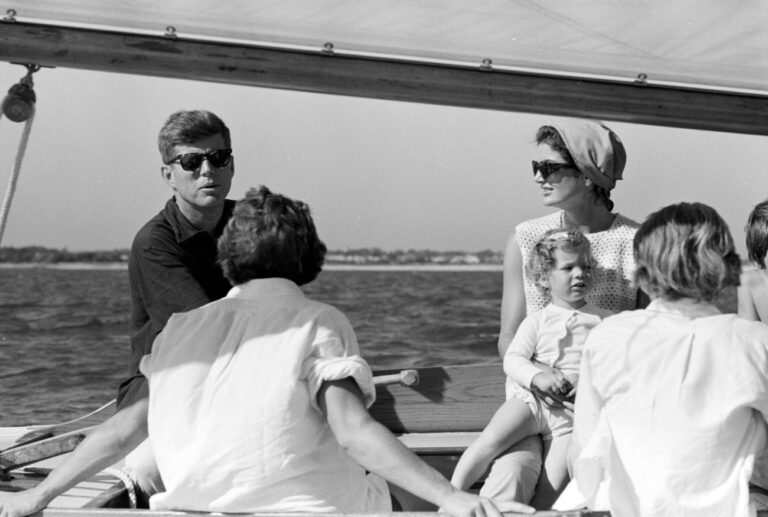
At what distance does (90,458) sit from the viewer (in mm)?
A: 2164

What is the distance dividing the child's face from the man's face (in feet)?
2.91

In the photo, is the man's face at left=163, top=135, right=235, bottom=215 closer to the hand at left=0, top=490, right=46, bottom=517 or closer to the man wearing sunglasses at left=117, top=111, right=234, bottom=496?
the man wearing sunglasses at left=117, top=111, right=234, bottom=496

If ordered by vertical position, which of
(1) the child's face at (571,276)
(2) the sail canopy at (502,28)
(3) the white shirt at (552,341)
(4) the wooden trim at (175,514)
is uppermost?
(2) the sail canopy at (502,28)

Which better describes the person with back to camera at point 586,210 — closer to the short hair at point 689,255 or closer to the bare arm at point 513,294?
the bare arm at point 513,294

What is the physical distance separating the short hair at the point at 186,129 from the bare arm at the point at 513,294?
0.83 metres

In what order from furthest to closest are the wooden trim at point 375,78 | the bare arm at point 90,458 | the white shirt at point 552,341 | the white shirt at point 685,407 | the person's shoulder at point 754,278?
the person's shoulder at point 754,278 < the wooden trim at point 375,78 < the white shirt at point 552,341 < the bare arm at point 90,458 < the white shirt at point 685,407

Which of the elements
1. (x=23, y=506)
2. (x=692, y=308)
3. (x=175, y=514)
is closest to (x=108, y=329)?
(x=23, y=506)

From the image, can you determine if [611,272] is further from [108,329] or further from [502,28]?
[108,329]

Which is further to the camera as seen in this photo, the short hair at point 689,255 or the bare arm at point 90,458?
the bare arm at point 90,458

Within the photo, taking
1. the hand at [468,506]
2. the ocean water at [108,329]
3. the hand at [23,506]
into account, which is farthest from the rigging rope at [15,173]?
the ocean water at [108,329]

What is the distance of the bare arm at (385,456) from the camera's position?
1.98 m

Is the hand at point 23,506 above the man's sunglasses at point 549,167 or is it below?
below

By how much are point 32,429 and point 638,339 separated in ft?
8.20

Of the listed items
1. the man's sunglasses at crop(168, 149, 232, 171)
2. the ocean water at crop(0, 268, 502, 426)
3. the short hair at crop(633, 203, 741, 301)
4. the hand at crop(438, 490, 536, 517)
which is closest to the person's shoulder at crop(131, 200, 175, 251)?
the man's sunglasses at crop(168, 149, 232, 171)
